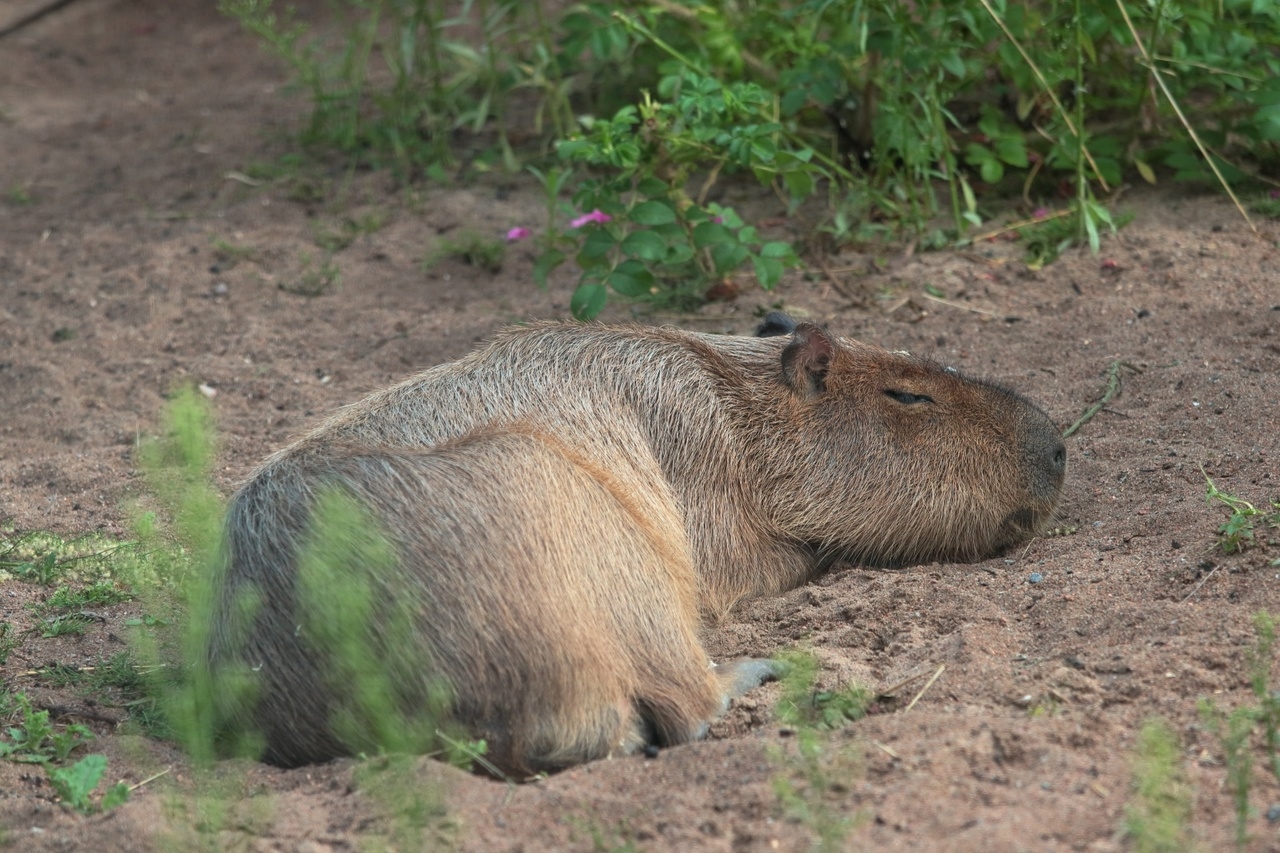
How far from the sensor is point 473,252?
6.67 meters

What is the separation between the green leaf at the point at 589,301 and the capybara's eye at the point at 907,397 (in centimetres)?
140

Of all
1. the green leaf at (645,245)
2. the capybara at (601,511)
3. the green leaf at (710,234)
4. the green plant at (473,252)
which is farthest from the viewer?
the green plant at (473,252)

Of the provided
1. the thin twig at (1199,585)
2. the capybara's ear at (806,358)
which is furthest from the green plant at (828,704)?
the capybara's ear at (806,358)

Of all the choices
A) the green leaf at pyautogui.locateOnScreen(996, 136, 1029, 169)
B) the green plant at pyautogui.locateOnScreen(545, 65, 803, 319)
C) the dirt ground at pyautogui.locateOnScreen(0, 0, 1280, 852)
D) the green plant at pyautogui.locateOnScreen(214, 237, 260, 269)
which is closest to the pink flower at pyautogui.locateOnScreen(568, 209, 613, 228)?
the green plant at pyautogui.locateOnScreen(545, 65, 803, 319)

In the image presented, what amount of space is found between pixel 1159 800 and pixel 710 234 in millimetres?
3326

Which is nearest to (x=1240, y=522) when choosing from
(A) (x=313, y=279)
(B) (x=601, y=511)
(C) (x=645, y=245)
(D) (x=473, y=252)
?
(B) (x=601, y=511)

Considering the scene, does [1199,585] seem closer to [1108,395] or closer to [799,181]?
[1108,395]

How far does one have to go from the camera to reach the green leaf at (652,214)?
531cm

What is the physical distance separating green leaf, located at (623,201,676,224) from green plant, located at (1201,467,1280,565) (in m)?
2.31

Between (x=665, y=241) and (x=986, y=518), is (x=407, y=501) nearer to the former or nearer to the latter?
(x=986, y=518)

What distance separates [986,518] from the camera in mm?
4312

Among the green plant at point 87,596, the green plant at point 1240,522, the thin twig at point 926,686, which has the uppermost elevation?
the green plant at point 1240,522

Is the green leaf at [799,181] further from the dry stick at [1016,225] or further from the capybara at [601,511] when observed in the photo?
the capybara at [601,511]

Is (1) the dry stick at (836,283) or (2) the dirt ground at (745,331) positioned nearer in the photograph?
(2) the dirt ground at (745,331)
